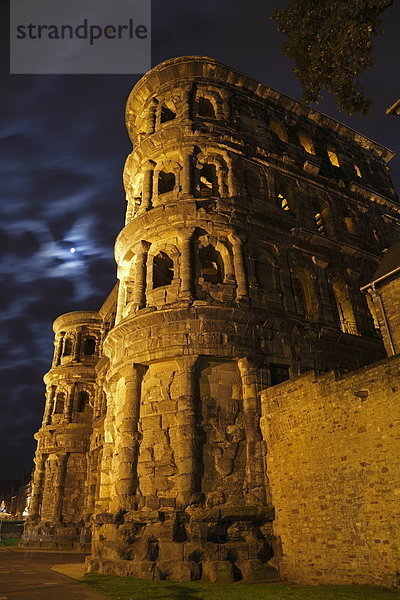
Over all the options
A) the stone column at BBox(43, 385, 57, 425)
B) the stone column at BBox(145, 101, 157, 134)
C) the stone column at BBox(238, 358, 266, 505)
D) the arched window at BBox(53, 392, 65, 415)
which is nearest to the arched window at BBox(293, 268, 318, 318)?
the stone column at BBox(238, 358, 266, 505)

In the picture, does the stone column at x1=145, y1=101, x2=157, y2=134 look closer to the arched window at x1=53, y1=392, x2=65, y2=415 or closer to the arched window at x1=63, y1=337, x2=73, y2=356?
the arched window at x1=63, y1=337, x2=73, y2=356

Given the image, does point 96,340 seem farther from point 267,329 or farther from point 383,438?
point 383,438

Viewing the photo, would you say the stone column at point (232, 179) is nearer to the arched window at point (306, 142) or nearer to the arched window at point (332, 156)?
the arched window at point (306, 142)

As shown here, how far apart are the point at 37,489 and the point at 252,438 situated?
21870mm

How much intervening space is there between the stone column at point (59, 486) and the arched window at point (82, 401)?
3.59m

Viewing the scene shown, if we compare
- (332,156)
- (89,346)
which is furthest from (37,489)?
(332,156)

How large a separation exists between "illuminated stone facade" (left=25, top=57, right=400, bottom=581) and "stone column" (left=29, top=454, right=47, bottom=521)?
0.15 meters

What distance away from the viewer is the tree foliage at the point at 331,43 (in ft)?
29.1

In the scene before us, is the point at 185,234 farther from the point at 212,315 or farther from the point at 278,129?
the point at 278,129

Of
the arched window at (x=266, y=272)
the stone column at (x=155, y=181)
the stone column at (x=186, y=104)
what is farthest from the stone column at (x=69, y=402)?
the stone column at (x=186, y=104)

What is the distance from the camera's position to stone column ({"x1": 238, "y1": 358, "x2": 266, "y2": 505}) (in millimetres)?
12672

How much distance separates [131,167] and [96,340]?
54.5 ft

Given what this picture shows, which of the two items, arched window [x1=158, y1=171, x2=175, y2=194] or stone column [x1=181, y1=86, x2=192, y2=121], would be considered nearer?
arched window [x1=158, y1=171, x2=175, y2=194]

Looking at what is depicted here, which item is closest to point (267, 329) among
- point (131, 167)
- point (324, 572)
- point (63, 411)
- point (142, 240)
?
point (142, 240)
